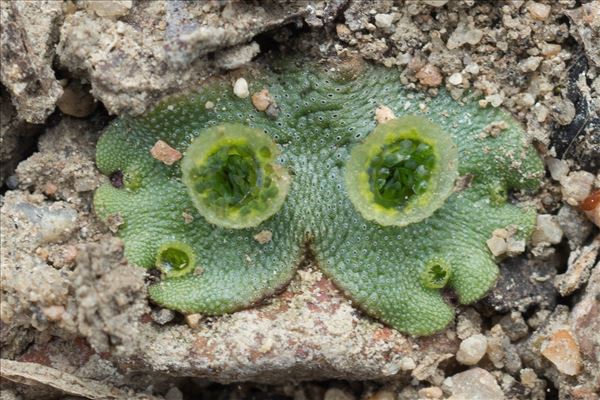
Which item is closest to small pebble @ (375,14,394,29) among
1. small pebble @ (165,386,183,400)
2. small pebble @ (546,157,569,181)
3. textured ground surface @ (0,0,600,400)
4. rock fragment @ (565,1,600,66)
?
textured ground surface @ (0,0,600,400)

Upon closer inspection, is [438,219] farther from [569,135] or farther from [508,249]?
[569,135]

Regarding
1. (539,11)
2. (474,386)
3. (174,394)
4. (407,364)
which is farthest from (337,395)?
(539,11)

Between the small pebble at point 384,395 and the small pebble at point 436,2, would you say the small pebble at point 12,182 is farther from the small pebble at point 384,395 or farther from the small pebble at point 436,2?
the small pebble at point 436,2

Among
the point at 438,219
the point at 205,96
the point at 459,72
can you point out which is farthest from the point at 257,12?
the point at 438,219

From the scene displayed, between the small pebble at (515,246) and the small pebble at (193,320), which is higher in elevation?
the small pebble at (515,246)

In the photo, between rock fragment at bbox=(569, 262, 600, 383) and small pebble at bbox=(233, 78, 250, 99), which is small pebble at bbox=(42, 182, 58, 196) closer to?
small pebble at bbox=(233, 78, 250, 99)

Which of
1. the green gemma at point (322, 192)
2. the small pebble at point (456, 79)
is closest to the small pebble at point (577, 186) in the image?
the green gemma at point (322, 192)

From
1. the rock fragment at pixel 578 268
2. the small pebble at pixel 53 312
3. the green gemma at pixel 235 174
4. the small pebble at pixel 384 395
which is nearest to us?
the small pebble at pixel 53 312
